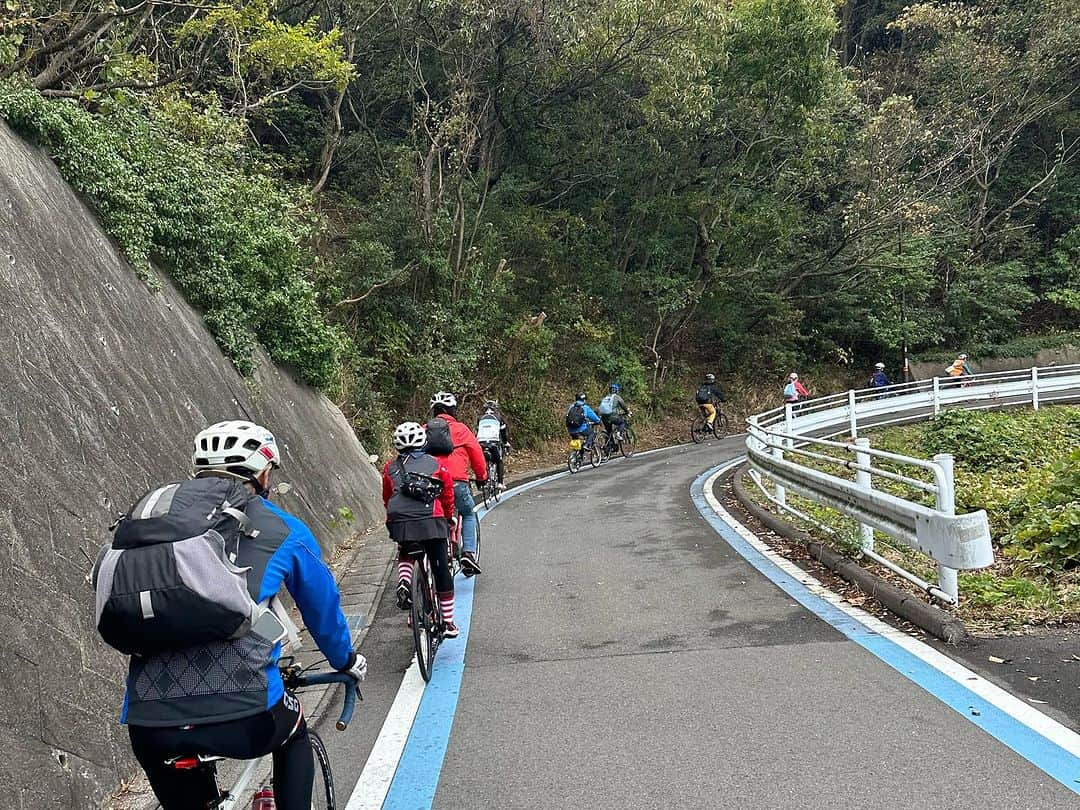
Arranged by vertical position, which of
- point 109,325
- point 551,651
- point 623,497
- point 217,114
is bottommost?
point 623,497

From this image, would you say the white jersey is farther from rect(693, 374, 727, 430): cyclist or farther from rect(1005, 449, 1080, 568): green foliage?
rect(693, 374, 727, 430): cyclist

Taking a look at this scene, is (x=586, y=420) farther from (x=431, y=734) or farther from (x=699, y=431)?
(x=431, y=734)

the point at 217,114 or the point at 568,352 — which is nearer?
the point at 217,114

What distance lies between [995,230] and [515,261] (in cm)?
2080

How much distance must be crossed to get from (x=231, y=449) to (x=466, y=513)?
5.53m

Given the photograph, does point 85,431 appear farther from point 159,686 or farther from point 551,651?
point 159,686

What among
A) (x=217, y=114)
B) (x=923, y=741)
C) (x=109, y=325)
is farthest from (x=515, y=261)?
(x=923, y=741)

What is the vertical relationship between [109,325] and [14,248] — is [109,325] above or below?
below

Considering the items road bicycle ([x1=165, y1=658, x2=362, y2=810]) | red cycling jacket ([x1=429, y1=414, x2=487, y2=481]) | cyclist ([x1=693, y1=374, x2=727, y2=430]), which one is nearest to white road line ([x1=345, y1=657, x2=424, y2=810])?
road bicycle ([x1=165, y1=658, x2=362, y2=810])

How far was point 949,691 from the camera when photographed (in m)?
4.70

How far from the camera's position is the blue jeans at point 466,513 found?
8234 mm

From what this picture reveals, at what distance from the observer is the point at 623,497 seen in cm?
1498

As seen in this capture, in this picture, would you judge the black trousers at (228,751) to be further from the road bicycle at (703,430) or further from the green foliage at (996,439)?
the road bicycle at (703,430)

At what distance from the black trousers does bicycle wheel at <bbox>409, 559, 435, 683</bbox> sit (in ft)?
9.02
